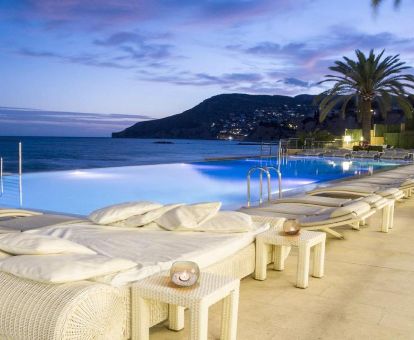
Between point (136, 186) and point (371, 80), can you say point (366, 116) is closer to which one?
point (371, 80)

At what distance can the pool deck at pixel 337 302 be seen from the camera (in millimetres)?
2464


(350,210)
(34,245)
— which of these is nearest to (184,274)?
(34,245)

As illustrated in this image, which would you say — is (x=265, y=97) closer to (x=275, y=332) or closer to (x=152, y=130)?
(x=152, y=130)

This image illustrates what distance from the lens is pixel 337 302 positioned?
9.57 ft

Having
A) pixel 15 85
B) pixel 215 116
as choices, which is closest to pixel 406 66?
pixel 15 85

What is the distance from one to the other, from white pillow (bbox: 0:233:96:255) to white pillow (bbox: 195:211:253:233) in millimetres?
1020

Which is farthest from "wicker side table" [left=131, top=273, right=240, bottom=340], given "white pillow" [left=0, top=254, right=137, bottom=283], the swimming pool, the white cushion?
the swimming pool

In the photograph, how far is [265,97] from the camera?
55.0 metres

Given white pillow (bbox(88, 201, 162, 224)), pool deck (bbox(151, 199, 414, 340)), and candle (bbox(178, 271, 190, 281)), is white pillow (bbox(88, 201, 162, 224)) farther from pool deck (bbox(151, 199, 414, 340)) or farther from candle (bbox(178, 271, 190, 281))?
candle (bbox(178, 271, 190, 281))

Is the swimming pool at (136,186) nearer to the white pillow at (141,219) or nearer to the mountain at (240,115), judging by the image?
the white pillow at (141,219)

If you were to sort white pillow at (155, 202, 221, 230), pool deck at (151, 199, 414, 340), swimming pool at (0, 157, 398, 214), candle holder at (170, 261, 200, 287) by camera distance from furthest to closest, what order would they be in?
1. swimming pool at (0, 157, 398, 214)
2. white pillow at (155, 202, 221, 230)
3. pool deck at (151, 199, 414, 340)
4. candle holder at (170, 261, 200, 287)

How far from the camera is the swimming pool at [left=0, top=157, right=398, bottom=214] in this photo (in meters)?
7.97

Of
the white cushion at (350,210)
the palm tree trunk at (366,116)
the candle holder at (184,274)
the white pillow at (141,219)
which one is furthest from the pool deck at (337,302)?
the palm tree trunk at (366,116)

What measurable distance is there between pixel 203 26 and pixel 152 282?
16844 mm
